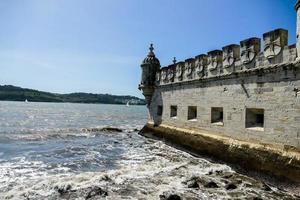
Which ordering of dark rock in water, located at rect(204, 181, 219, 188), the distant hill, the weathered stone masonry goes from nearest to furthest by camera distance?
1. dark rock in water, located at rect(204, 181, 219, 188)
2. the weathered stone masonry
3. the distant hill

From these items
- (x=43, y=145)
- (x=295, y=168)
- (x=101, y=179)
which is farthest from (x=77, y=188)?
(x=43, y=145)

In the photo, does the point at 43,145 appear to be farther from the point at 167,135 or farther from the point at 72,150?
the point at 167,135

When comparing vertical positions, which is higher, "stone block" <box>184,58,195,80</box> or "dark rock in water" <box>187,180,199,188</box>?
"stone block" <box>184,58,195,80</box>

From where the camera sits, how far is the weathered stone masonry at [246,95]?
807cm

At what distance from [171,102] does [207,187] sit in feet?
27.7

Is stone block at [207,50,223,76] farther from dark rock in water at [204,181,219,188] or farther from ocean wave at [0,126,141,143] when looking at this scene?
ocean wave at [0,126,141,143]

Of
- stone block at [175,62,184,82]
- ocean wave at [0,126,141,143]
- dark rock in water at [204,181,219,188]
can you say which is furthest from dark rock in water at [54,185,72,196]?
ocean wave at [0,126,141,143]

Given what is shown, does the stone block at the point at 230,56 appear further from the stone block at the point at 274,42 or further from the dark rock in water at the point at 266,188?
the dark rock in water at the point at 266,188

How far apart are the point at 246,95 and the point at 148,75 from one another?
31.4 feet

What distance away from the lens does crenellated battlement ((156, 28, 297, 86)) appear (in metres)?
8.43

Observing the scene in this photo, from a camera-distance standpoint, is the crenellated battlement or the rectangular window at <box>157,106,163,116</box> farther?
the rectangular window at <box>157,106,163,116</box>

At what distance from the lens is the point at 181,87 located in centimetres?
1487

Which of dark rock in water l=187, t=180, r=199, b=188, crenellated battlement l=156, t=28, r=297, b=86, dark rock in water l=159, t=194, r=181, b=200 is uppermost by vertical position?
crenellated battlement l=156, t=28, r=297, b=86

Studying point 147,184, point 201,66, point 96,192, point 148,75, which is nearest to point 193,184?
point 147,184
